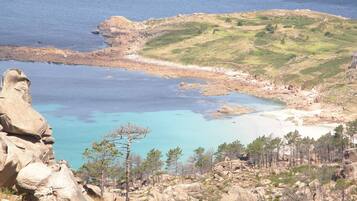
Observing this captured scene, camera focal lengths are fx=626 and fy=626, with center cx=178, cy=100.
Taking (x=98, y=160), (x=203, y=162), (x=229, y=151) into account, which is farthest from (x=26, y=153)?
(x=229, y=151)

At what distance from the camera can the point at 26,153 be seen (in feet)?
102

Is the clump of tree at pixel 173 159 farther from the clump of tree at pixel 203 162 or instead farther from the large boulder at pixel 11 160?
the large boulder at pixel 11 160

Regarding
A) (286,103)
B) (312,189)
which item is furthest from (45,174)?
(286,103)

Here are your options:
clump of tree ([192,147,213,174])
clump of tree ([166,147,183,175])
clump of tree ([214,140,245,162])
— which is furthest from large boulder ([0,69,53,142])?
clump of tree ([214,140,245,162])

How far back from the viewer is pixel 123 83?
179 meters

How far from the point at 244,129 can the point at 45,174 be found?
4197 inches

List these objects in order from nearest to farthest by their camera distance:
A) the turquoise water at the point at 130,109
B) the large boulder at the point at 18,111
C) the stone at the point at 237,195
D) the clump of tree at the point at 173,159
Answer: the large boulder at the point at 18,111 < the stone at the point at 237,195 < the clump of tree at the point at 173,159 < the turquoise water at the point at 130,109

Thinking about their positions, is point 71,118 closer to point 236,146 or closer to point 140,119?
point 140,119

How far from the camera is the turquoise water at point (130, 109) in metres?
123

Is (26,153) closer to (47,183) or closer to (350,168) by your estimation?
(47,183)

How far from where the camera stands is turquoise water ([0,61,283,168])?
123 metres

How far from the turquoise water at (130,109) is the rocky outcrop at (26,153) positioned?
6286 cm

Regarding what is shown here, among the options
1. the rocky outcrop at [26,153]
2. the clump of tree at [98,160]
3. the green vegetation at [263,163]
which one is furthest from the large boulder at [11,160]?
the green vegetation at [263,163]

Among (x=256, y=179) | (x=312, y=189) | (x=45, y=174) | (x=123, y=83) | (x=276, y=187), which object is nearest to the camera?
(x=45, y=174)
